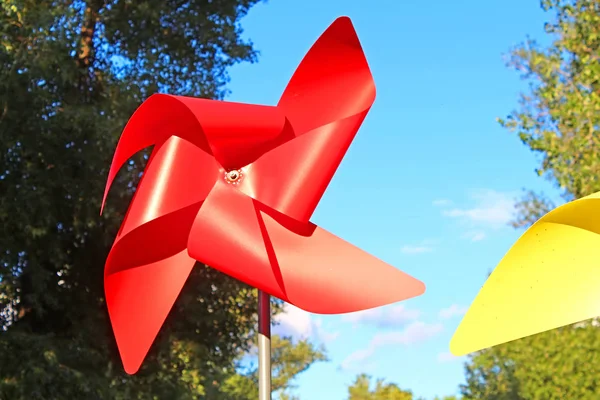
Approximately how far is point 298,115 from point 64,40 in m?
5.84

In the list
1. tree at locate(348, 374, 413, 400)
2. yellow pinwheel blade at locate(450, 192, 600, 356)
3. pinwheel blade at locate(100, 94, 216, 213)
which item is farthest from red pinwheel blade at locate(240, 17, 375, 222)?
tree at locate(348, 374, 413, 400)

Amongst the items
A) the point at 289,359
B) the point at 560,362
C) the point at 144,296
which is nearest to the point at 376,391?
the point at 289,359

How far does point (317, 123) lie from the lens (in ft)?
11.3

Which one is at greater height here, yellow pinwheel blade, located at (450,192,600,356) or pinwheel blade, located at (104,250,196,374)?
pinwheel blade, located at (104,250,196,374)

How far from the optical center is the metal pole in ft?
10.7

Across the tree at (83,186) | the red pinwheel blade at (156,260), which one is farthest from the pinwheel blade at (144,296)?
the tree at (83,186)

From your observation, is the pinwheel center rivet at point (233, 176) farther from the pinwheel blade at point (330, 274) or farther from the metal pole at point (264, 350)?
the metal pole at point (264, 350)

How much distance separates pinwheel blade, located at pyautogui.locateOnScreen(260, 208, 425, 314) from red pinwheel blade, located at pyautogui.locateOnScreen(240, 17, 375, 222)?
0.10m

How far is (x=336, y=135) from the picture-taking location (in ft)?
11.1

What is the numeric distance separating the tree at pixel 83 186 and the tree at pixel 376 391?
1070cm

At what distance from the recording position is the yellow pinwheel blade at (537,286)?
106 inches

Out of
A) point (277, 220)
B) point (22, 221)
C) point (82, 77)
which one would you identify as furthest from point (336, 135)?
point (82, 77)

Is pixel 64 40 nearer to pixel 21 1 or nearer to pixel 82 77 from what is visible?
pixel 21 1

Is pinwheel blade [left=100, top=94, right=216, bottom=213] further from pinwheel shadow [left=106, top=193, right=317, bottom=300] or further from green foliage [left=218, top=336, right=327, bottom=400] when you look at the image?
green foliage [left=218, top=336, right=327, bottom=400]
